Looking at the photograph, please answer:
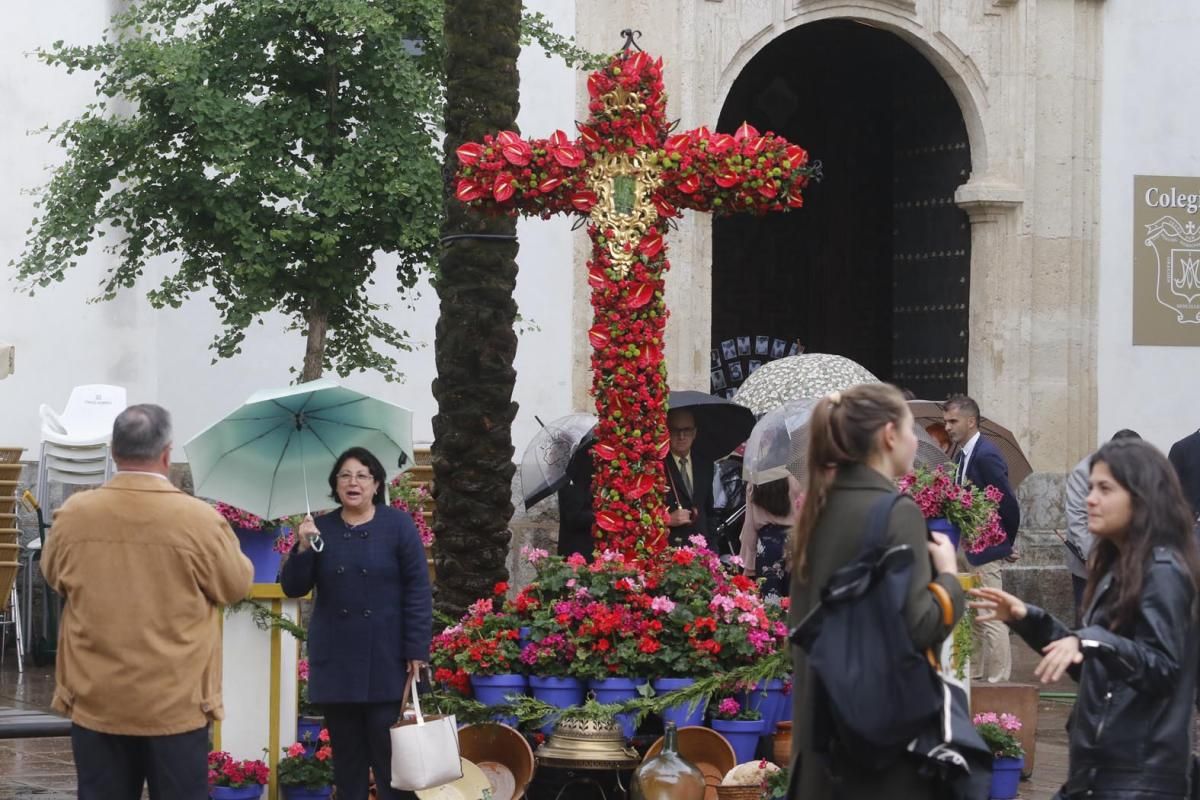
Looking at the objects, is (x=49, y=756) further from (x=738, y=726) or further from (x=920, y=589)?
(x=920, y=589)

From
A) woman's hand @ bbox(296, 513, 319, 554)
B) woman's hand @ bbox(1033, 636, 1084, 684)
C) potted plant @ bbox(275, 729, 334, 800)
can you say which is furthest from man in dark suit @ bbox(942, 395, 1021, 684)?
woman's hand @ bbox(1033, 636, 1084, 684)

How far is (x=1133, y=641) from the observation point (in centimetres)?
540

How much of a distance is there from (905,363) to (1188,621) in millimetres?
13902

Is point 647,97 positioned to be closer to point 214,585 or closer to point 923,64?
point 214,585

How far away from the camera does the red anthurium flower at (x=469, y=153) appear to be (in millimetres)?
9492

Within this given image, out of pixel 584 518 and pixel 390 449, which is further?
pixel 584 518

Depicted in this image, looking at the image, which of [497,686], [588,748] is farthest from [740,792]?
[497,686]

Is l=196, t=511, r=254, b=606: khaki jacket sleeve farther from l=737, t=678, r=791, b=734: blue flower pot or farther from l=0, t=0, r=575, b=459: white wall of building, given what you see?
l=0, t=0, r=575, b=459: white wall of building

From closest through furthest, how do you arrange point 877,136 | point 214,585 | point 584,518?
point 214,585
point 584,518
point 877,136

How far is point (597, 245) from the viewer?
378 inches

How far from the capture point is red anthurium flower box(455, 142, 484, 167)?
9492 mm

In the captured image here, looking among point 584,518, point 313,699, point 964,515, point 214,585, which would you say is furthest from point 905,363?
point 214,585

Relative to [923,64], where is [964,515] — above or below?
below

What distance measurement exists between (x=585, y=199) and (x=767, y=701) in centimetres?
243
